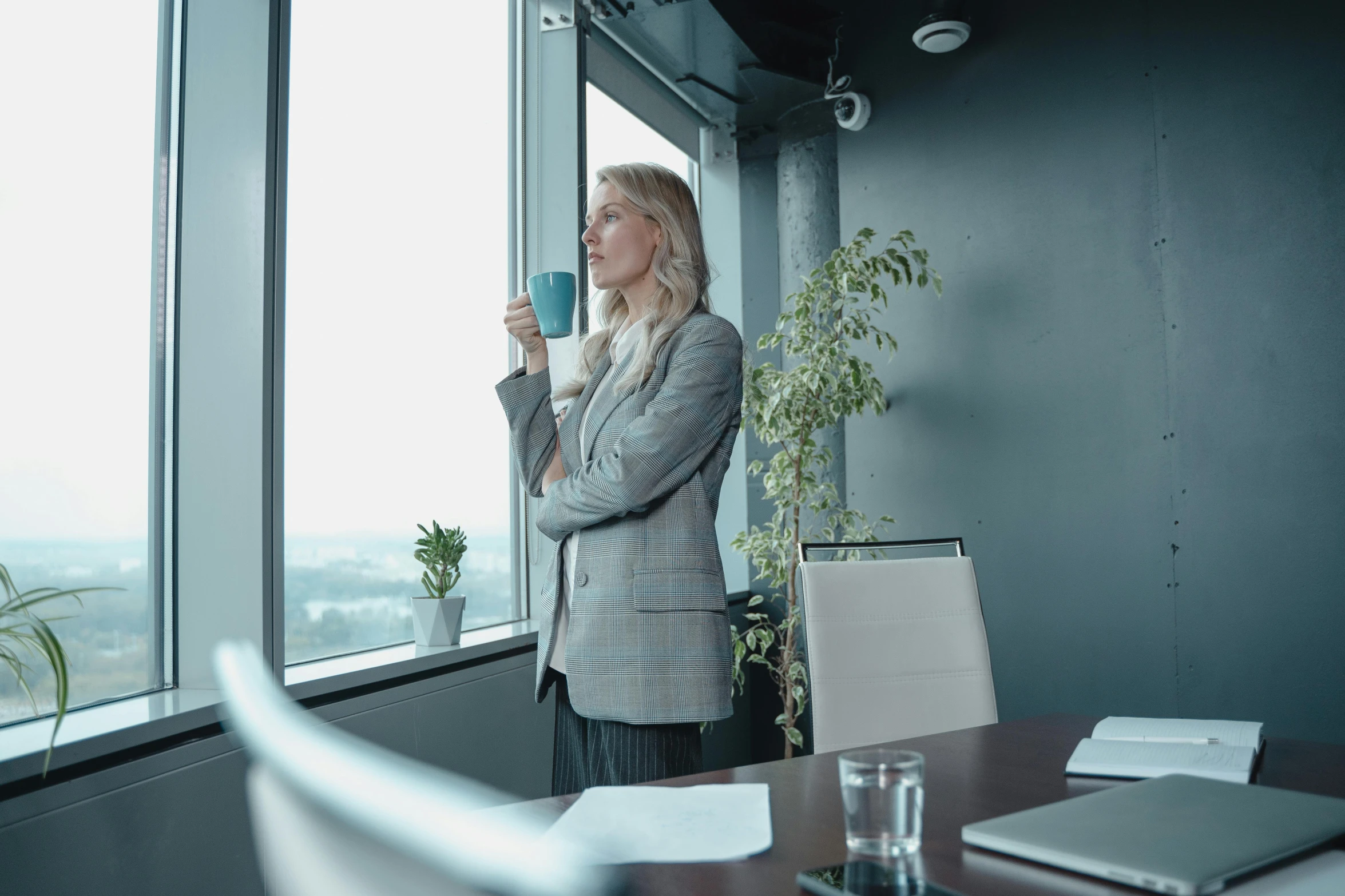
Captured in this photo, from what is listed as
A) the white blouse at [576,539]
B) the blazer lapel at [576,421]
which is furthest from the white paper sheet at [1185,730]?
the blazer lapel at [576,421]

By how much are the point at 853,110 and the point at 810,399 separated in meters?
1.33

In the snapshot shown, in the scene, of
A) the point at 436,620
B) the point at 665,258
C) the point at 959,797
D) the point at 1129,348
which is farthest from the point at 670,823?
the point at 1129,348

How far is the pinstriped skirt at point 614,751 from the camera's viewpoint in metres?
1.52

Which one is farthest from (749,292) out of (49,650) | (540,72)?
(49,650)

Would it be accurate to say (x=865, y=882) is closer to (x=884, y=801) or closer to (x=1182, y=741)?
(x=884, y=801)

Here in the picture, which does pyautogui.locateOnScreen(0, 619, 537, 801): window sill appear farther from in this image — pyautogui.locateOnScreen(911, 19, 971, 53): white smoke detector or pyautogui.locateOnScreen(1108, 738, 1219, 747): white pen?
pyautogui.locateOnScreen(911, 19, 971, 53): white smoke detector

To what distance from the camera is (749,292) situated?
439cm

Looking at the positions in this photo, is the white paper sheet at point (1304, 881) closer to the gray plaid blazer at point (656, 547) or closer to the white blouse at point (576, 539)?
the gray plaid blazer at point (656, 547)

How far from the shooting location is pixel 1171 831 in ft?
2.66

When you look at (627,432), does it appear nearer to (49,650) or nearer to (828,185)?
(49,650)

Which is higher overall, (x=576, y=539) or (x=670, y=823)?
(x=576, y=539)

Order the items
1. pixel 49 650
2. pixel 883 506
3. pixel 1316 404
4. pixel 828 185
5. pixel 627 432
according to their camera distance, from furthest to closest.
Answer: pixel 828 185 → pixel 883 506 → pixel 1316 404 → pixel 627 432 → pixel 49 650

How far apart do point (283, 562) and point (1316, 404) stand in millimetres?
3046

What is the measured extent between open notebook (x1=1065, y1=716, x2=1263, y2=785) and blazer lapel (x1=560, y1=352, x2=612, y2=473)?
37.9 inches
